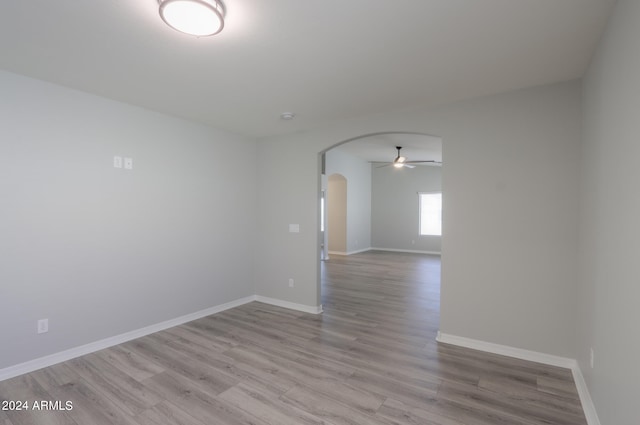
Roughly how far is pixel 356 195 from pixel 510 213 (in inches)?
274

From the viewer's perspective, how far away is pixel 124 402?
2246 mm

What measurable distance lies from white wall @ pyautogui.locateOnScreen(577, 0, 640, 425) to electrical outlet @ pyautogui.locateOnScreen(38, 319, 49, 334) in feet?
13.3

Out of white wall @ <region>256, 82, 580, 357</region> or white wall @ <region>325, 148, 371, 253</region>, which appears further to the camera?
white wall @ <region>325, 148, 371, 253</region>

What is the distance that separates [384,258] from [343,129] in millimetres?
5577

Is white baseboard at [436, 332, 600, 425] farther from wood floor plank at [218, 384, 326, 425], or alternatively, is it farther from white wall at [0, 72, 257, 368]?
white wall at [0, 72, 257, 368]

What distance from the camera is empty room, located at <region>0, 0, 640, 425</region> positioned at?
186cm

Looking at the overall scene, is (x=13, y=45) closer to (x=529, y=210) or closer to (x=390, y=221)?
(x=529, y=210)

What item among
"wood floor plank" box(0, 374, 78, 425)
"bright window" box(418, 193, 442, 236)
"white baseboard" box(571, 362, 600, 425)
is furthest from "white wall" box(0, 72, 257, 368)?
"bright window" box(418, 193, 442, 236)

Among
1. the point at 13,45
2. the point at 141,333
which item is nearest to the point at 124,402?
the point at 141,333

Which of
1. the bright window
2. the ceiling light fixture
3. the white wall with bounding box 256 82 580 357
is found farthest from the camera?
the bright window

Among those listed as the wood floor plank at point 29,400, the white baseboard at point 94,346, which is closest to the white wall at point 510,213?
the white baseboard at point 94,346

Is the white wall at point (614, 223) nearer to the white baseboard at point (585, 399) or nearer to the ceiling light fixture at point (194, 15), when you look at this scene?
the white baseboard at point (585, 399)

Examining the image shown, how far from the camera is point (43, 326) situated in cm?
277

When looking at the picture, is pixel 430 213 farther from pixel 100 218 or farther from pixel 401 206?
pixel 100 218
